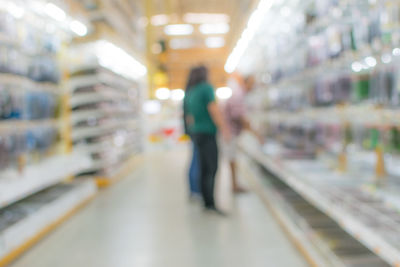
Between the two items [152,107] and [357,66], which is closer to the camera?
[357,66]

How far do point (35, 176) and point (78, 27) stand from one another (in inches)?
105

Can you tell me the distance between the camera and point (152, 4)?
35.5 ft

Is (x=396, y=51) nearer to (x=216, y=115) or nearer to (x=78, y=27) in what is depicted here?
(x=216, y=115)

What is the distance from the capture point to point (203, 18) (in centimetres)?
1259

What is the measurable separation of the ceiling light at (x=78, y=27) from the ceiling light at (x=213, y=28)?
820 centimetres

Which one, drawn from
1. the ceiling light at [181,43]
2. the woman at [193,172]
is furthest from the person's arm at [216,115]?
the ceiling light at [181,43]

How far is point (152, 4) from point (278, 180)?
8.05 m

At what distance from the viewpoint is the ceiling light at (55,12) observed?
3.83 meters

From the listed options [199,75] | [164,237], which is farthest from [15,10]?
[164,237]

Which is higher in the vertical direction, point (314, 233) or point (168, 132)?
point (168, 132)

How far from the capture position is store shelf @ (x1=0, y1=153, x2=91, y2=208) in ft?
8.29

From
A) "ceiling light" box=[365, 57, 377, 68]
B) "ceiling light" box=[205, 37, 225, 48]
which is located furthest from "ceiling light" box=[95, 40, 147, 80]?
"ceiling light" box=[205, 37, 225, 48]

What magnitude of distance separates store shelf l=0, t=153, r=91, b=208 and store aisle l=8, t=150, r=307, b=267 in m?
0.53

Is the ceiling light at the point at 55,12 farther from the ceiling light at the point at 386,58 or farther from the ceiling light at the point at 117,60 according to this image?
the ceiling light at the point at 386,58
